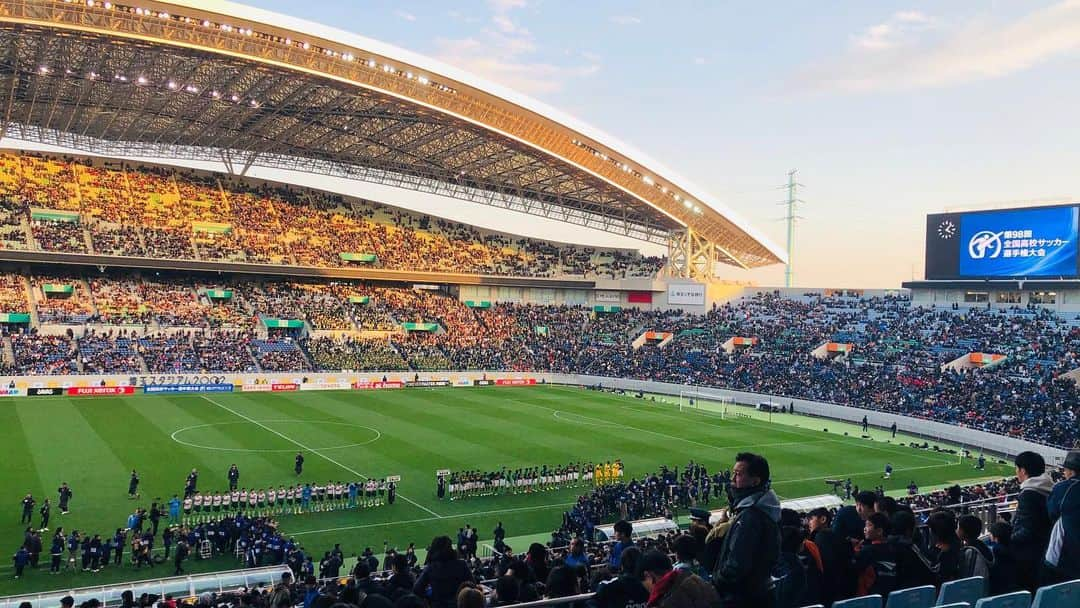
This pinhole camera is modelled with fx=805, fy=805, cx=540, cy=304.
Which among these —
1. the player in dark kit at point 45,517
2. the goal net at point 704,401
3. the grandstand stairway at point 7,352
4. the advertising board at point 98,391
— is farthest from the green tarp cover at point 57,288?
the goal net at point 704,401

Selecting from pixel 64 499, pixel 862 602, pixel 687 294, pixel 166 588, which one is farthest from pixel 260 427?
pixel 687 294

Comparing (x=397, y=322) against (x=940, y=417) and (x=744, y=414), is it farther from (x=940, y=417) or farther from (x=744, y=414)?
(x=940, y=417)

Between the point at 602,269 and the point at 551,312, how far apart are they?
8825 mm

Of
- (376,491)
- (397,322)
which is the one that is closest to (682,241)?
(397,322)

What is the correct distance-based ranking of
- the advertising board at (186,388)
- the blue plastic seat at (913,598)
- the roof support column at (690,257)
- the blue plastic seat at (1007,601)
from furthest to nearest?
the roof support column at (690,257), the advertising board at (186,388), the blue plastic seat at (913,598), the blue plastic seat at (1007,601)

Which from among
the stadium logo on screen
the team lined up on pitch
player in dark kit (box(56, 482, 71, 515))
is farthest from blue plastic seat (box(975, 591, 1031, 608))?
the stadium logo on screen

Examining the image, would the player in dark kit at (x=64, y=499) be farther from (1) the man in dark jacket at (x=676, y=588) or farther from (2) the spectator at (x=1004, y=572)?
(2) the spectator at (x=1004, y=572)

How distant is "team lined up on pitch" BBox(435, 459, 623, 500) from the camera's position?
85.0 ft

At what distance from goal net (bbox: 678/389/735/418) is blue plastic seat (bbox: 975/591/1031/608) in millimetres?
42162

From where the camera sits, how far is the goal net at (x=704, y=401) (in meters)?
49.2

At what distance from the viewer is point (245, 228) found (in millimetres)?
65750

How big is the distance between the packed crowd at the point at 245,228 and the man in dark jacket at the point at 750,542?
59.6m

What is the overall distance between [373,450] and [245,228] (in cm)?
3923

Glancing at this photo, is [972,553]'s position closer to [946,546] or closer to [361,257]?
[946,546]
